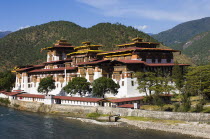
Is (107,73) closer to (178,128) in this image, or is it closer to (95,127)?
(95,127)

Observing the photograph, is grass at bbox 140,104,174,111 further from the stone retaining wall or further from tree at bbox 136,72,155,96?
the stone retaining wall

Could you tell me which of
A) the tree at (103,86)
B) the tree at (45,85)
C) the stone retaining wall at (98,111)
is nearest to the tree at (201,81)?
the stone retaining wall at (98,111)

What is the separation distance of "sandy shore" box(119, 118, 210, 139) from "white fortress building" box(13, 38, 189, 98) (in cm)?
2474

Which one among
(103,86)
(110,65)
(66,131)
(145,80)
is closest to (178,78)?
(145,80)

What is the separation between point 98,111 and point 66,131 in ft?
45.7

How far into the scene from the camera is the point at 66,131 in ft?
172

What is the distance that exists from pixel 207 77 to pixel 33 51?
150m

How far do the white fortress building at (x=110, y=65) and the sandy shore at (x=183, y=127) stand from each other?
974 inches

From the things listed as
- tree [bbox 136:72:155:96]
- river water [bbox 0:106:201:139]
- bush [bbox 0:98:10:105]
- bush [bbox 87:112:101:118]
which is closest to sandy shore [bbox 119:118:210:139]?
river water [bbox 0:106:201:139]

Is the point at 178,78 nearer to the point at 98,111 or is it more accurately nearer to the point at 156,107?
the point at 156,107

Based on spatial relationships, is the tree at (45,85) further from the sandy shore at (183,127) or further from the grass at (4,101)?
the sandy shore at (183,127)

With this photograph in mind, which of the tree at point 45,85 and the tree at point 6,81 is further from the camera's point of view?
the tree at point 6,81

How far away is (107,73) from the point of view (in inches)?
3265

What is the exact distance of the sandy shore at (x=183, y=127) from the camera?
45.8 m
